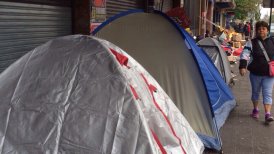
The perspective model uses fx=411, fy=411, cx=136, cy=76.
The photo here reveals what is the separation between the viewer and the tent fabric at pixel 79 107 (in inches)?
107

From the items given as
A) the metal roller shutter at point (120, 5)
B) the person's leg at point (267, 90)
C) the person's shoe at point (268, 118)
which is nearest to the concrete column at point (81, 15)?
the metal roller shutter at point (120, 5)

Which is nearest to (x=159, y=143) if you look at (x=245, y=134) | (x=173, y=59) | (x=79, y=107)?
(x=79, y=107)

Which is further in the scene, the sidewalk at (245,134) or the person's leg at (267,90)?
the person's leg at (267,90)

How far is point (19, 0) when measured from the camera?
18.5ft

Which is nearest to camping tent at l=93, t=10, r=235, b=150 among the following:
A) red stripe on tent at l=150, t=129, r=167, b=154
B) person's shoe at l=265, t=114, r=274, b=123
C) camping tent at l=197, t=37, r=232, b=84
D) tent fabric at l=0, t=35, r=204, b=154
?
person's shoe at l=265, t=114, r=274, b=123

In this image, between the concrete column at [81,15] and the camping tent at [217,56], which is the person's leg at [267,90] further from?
the concrete column at [81,15]

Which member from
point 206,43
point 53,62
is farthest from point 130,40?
point 206,43

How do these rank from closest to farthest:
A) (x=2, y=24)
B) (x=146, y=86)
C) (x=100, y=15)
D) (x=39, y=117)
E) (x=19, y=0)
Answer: (x=39, y=117), (x=146, y=86), (x=2, y=24), (x=19, y=0), (x=100, y=15)

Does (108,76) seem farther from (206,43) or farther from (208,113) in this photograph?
(206,43)

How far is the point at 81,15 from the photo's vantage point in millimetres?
7191

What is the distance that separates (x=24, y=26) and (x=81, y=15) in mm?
1573

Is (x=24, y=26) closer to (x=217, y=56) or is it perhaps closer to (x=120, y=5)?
(x=120, y=5)

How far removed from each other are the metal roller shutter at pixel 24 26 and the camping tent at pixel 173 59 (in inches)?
41.8

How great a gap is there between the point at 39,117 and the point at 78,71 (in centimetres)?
45
